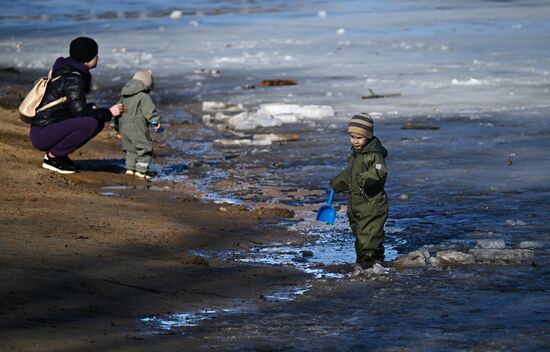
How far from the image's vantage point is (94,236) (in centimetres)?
784

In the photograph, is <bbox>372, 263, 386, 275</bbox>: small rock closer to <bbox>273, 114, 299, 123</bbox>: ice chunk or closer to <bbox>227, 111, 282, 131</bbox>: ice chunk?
<bbox>227, 111, 282, 131</bbox>: ice chunk

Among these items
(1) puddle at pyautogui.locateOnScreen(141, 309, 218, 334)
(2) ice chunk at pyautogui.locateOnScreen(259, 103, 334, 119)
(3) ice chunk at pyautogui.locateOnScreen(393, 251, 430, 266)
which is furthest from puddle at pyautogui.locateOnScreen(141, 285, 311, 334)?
(2) ice chunk at pyautogui.locateOnScreen(259, 103, 334, 119)

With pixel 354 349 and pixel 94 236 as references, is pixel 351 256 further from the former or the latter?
pixel 354 349

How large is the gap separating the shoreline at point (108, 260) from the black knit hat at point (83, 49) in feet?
3.84

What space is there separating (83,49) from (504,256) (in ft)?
16.3

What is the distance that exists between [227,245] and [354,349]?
2.83 m

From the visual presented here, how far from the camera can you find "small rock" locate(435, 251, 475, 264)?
7.56m

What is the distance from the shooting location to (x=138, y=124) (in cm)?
1127

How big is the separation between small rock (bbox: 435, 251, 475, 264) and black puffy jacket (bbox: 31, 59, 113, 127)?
449 cm

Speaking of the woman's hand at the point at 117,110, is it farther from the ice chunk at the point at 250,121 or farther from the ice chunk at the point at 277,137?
the ice chunk at the point at 250,121


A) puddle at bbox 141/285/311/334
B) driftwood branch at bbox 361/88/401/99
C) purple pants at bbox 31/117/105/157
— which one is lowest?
driftwood branch at bbox 361/88/401/99

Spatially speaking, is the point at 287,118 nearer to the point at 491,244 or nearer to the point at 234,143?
the point at 234,143

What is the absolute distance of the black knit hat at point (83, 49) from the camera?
35.0 feet

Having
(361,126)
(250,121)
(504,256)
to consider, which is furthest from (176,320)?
(250,121)
